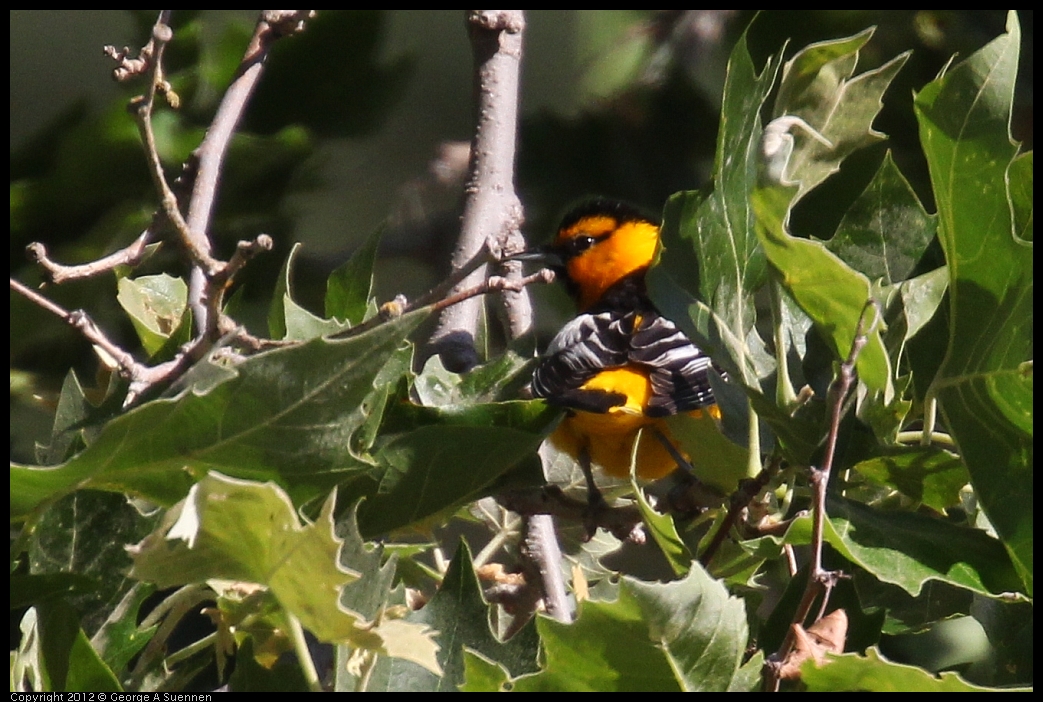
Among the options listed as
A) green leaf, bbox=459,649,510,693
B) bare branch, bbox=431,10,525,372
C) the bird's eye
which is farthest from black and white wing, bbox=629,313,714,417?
green leaf, bbox=459,649,510,693

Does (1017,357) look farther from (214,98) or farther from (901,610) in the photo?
(214,98)

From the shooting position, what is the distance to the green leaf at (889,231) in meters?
1.21

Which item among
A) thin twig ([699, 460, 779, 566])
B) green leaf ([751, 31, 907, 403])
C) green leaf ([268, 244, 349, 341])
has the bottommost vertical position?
thin twig ([699, 460, 779, 566])

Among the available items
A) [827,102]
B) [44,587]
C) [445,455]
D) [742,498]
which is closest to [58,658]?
[44,587]

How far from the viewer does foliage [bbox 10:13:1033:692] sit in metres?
0.86

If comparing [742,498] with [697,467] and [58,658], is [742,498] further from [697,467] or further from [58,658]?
[58,658]

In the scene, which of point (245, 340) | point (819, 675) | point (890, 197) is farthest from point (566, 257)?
point (819, 675)

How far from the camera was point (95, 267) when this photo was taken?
1158mm

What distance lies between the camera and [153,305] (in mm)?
1361

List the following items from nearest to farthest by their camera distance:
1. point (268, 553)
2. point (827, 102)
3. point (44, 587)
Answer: point (268, 553)
point (44, 587)
point (827, 102)

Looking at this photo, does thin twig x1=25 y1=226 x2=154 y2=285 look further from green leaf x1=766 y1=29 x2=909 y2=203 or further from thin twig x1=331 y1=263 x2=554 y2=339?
green leaf x1=766 y1=29 x2=909 y2=203

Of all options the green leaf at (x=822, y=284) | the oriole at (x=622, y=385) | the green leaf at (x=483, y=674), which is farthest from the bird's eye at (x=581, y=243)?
the green leaf at (x=483, y=674)

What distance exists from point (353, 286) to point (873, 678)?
2.46ft

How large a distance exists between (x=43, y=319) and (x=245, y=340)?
1201 millimetres
